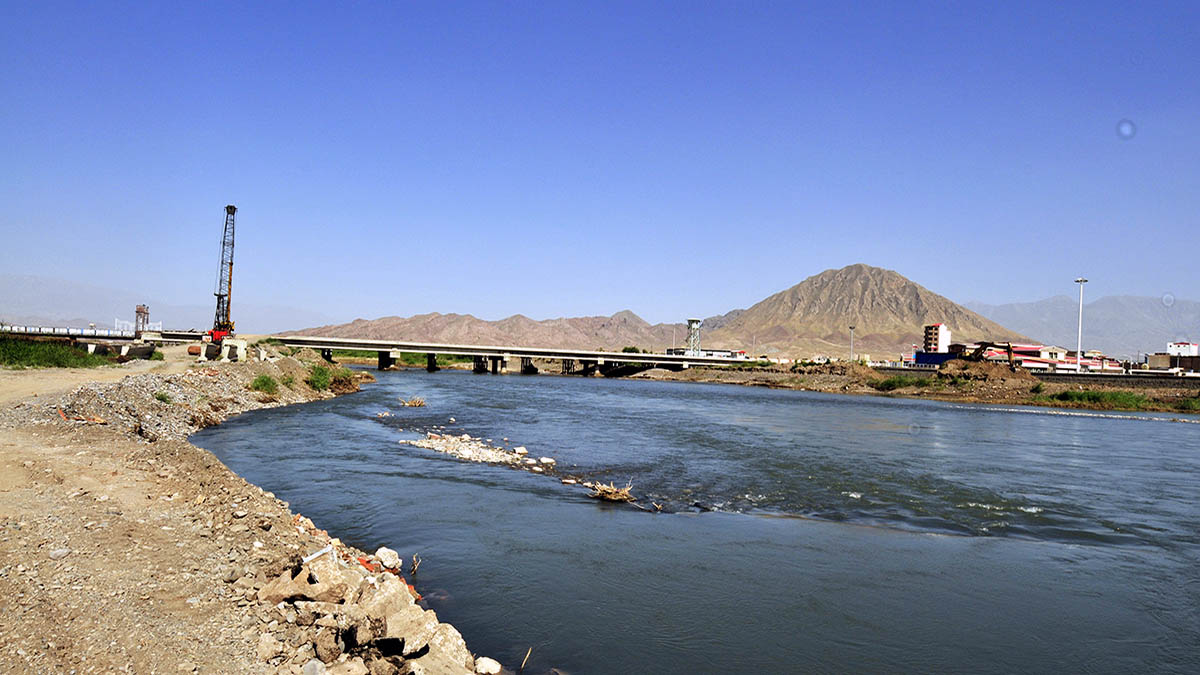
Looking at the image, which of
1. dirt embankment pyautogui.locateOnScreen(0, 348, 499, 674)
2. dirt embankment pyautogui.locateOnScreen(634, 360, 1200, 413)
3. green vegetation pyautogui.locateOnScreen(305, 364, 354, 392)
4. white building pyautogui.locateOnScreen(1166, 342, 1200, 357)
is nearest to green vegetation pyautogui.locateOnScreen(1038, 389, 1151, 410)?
dirt embankment pyautogui.locateOnScreen(634, 360, 1200, 413)

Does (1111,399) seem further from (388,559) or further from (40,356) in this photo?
(40,356)

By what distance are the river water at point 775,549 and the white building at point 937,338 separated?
145 m

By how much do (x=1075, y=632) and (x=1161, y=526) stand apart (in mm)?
9968

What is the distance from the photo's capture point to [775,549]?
43.5 ft

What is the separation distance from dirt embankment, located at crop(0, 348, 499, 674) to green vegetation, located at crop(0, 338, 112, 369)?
1282 inches

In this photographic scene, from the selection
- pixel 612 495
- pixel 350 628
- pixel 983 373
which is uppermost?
pixel 983 373

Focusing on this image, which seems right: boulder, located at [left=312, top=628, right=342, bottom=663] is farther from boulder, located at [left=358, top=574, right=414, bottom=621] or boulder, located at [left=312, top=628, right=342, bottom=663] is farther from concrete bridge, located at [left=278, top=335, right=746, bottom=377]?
concrete bridge, located at [left=278, top=335, right=746, bottom=377]

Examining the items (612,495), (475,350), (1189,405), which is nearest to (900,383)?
(1189,405)

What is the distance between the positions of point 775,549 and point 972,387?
8123 centimetres

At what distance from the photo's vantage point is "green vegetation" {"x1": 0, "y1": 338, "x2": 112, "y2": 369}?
127ft

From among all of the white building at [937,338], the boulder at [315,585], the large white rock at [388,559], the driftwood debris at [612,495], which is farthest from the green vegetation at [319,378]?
the white building at [937,338]

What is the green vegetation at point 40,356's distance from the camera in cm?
3868

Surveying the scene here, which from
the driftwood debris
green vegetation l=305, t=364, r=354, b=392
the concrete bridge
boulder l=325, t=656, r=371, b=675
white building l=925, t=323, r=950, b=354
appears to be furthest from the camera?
white building l=925, t=323, r=950, b=354

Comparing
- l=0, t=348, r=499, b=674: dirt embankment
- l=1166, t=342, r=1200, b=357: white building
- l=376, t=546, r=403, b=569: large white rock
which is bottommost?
l=376, t=546, r=403, b=569: large white rock
